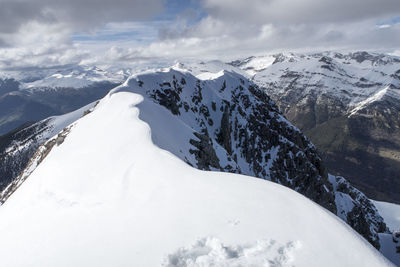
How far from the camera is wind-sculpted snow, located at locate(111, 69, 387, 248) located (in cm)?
7038

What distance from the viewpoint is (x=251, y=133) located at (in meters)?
90.1

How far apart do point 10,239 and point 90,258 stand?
6.23m

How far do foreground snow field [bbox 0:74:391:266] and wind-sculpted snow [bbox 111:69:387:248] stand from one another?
47732 millimetres

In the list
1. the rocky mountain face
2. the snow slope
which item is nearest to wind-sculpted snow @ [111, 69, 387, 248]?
the rocky mountain face

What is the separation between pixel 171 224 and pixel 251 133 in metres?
81.7

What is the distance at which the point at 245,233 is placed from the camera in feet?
33.3

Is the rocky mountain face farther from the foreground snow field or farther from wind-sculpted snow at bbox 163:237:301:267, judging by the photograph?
wind-sculpted snow at bbox 163:237:301:267

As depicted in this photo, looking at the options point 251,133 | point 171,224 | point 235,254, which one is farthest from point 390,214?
point 171,224

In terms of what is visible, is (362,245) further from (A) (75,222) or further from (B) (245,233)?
(A) (75,222)

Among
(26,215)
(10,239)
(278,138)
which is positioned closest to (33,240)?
(10,239)

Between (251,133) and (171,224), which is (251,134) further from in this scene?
(171,224)

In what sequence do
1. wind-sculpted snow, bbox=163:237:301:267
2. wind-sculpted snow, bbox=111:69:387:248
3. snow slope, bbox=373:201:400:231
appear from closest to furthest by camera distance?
wind-sculpted snow, bbox=163:237:301:267 → wind-sculpted snow, bbox=111:69:387:248 → snow slope, bbox=373:201:400:231

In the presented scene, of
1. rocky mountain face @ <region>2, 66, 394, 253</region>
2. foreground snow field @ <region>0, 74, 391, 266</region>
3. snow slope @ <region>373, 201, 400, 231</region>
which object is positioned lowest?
snow slope @ <region>373, 201, 400, 231</region>

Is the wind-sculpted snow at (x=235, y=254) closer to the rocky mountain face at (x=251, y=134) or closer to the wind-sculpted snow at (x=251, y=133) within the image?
the rocky mountain face at (x=251, y=134)
